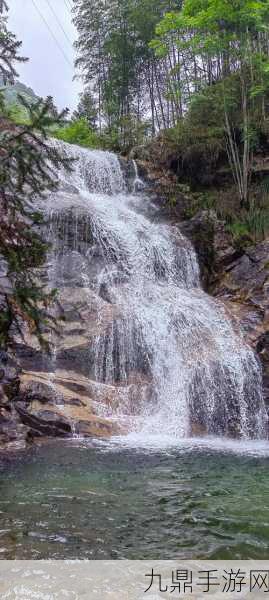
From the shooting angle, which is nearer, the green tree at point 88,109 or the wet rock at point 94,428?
the wet rock at point 94,428

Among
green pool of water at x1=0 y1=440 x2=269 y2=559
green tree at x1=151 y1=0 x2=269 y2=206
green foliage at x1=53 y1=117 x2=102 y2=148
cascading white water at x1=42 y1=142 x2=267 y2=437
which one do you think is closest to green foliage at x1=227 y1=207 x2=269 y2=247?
Answer: green tree at x1=151 y1=0 x2=269 y2=206

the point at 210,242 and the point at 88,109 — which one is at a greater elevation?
the point at 88,109

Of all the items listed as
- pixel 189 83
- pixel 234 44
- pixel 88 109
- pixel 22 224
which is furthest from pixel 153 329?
pixel 88 109

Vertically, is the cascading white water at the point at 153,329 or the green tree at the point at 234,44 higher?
the green tree at the point at 234,44

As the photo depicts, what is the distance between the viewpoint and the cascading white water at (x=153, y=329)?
10711 mm

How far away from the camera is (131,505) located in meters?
4.70

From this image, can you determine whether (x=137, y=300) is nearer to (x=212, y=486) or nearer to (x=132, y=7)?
(x=212, y=486)

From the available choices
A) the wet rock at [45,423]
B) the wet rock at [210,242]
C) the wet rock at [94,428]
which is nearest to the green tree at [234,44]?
the wet rock at [210,242]

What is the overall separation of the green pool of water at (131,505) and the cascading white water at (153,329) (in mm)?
3193

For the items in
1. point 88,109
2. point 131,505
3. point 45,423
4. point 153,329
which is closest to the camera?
point 131,505

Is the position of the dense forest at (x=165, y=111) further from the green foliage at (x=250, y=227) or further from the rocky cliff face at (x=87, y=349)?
the rocky cliff face at (x=87, y=349)

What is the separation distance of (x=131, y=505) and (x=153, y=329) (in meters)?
7.48

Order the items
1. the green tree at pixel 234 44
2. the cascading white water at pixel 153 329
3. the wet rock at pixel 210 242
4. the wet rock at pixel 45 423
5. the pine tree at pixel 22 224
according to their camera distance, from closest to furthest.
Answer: the pine tree at pixel 22 224, the wet rock at pixel 45 423, the cascading white water at pixel 153 329, the green tree at pixel 234 44, the wet rock at pixel 210 242

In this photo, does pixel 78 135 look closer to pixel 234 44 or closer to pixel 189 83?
pixel 189 83
